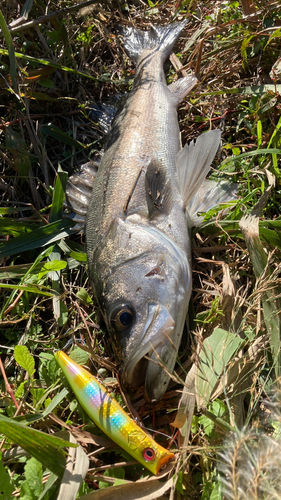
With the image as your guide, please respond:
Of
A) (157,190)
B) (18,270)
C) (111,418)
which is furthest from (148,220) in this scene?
(111,418)

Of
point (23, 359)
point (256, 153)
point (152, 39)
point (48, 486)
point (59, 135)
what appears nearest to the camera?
point (48, 486)

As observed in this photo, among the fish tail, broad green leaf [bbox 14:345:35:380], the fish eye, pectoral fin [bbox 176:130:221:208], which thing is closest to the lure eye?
the fish eye

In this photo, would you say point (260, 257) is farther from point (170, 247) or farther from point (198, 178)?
point (198, 178)

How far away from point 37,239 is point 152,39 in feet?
8.53

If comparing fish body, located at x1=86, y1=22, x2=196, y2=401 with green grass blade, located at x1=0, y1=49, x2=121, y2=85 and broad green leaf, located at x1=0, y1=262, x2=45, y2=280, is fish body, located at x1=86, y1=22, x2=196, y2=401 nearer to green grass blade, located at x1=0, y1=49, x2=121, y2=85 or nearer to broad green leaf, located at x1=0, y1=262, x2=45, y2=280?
green grass blade, located at x1=0, y1=49, x2=121, y2=85

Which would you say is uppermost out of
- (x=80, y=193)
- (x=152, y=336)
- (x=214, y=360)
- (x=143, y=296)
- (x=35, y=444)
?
(x=80, y=193)

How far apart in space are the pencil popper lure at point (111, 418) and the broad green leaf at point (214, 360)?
411mm

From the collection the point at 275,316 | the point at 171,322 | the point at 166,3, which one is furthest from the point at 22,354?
the point at 166,3

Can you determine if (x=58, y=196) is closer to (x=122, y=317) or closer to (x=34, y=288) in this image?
(x=34, y=288)

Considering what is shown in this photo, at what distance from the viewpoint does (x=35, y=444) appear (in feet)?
7.54

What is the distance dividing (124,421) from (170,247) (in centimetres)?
121

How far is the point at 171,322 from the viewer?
2.38 m

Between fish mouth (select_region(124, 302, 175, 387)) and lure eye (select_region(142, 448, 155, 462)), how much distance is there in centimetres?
43

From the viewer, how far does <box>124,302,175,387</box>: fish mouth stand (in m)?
2.33
